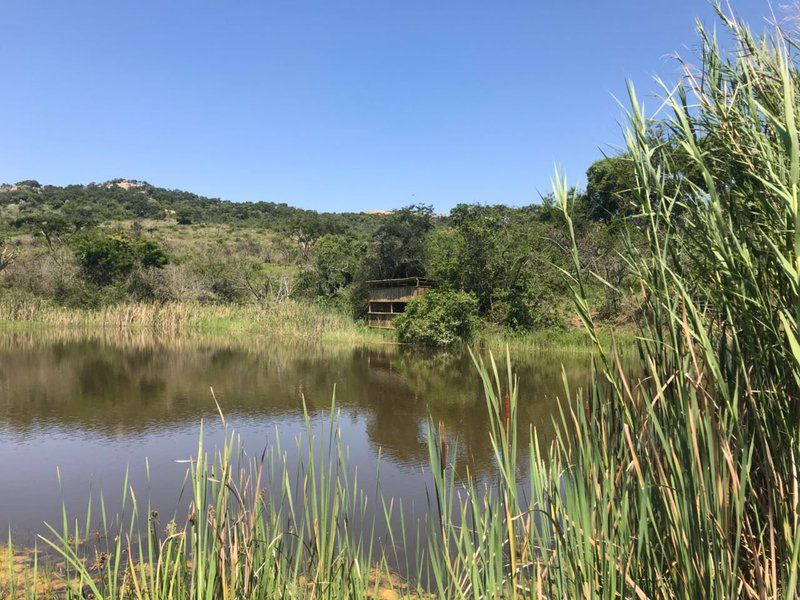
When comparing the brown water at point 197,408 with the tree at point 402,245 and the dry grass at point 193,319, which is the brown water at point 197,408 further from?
the tree at point 402,245

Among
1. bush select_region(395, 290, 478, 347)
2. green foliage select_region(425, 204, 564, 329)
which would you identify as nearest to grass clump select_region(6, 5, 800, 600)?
bush select_region(395, 290, 478, 347)

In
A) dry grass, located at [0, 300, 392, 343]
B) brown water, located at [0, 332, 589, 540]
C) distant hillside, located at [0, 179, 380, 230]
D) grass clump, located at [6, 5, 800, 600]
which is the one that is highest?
distant hillside, located at [0, 179, 380, 230]

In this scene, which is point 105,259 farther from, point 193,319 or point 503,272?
point 503,272

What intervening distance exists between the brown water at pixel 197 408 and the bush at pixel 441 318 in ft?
4.19

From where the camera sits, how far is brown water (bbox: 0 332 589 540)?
5.73 m

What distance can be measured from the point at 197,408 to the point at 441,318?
9437 millimetres

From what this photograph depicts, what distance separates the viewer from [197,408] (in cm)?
931

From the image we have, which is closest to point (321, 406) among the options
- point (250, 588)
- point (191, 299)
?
point (250, 588)

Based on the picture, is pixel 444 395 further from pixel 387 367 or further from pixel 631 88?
Result: pixel 631 88

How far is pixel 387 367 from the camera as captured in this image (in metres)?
14.1

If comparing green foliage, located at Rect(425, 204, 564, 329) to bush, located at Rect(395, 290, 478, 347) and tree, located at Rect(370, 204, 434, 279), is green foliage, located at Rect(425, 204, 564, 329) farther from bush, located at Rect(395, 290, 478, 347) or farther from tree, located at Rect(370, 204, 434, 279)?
tree, located at Rect(370, 204, 434, 279)

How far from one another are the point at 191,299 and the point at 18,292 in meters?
6.27

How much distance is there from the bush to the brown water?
128 cm

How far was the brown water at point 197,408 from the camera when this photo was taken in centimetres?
573
